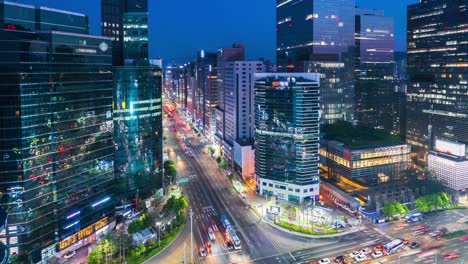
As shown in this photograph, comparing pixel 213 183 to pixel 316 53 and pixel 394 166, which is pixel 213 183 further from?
pixel 316 53

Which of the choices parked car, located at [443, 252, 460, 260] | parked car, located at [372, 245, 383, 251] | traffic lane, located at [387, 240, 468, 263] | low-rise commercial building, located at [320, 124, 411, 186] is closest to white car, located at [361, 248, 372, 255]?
parked car, located at [372, 245, 383, 251]

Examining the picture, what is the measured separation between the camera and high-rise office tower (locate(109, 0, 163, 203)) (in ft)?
311

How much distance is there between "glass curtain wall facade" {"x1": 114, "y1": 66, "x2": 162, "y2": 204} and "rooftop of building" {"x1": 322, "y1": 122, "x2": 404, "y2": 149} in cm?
5760

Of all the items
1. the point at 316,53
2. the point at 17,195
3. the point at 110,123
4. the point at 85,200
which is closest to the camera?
the point at 17,195

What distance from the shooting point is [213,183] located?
126 m

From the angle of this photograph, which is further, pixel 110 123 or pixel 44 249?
pixel 110 123

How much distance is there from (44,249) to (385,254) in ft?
196

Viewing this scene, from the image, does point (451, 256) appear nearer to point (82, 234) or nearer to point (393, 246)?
point (393, 246)

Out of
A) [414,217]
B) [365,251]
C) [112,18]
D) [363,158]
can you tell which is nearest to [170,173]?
[112,18]

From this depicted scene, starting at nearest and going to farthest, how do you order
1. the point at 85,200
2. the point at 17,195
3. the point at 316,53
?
the point at 17,195 → the point at 85,200 → the point at 316,53

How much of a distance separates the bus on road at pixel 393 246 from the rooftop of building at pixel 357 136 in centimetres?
4539

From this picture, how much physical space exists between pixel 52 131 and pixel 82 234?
68.7 ft

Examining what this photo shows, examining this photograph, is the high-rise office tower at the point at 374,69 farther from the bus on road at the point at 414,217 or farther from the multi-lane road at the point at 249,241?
the multi-lane road at the point at 249,241

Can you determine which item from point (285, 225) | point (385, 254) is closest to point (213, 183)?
point (285, 225)
